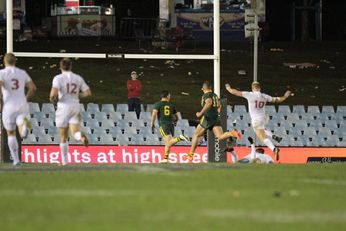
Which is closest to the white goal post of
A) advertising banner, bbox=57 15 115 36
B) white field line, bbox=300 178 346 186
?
white field line, bbox=300 178 346 186

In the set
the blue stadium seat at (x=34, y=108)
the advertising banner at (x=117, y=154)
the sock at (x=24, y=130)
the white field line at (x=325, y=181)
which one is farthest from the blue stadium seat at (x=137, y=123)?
the white field line at (x=325, y=181)

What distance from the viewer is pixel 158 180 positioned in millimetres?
14812

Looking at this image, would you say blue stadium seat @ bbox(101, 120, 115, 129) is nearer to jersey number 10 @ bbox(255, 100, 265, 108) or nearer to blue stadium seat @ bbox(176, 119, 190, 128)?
blue stadium seat @ bbox(176, 119, 190, 128)

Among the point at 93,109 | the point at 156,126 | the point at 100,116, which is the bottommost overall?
the point at 156,126

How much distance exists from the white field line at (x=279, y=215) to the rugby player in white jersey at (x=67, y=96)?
815cm

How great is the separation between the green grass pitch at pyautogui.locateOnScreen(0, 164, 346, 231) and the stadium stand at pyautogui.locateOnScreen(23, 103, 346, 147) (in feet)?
47.9

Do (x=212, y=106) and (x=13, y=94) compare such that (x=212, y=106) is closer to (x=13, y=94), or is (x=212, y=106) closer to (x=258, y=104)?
(x=258, y=104)

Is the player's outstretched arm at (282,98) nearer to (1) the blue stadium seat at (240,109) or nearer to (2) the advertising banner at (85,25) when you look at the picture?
(1) the blue stadium seat at (240,109)

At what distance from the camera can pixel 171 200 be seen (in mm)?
12203

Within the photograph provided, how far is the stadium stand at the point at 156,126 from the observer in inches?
1245

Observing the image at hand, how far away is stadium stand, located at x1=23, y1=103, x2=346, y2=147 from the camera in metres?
31.6

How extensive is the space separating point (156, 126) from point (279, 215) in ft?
69.2

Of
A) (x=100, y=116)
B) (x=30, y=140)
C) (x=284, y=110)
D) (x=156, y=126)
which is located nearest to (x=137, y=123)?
(x=156, y=126)

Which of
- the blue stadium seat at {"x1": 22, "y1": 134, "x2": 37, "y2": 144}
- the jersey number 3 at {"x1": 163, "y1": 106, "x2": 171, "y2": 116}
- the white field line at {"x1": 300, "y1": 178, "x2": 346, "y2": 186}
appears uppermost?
the white field line at {"x1": 300, "y1": 178, "x2": 346, "y2": 186}
